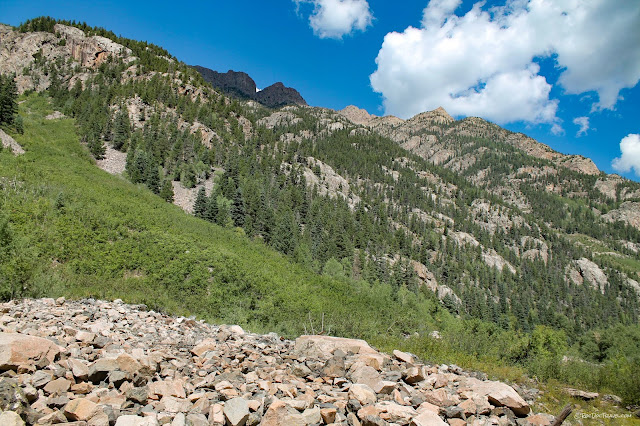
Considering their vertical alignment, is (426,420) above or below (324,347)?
above

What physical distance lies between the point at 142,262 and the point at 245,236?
89.1ft

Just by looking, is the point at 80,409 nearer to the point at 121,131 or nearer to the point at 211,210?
the point at 211,210

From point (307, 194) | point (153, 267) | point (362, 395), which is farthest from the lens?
point (307, 194)

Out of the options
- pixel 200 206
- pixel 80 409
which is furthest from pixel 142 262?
pixel 200 206

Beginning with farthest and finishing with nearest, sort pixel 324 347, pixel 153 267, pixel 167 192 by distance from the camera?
pixel 167 192
pixel 153 267
pixel 324 347

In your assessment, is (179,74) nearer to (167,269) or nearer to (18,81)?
(18,81)

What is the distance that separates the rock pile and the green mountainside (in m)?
6.61

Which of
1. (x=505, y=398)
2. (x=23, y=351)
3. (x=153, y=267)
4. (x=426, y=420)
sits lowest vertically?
(x=153, y=267)

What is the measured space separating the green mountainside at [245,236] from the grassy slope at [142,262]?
0.16m

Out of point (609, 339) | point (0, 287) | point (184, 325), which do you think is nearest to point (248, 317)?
point (184, 325)

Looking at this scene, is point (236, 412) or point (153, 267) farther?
point (153, 267)

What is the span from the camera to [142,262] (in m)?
22.4

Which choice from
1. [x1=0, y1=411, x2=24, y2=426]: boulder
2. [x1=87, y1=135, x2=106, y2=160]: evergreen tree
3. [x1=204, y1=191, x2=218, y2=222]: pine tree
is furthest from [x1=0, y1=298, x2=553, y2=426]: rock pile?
[x1=87, y1=135, x2=106, y2=160]: evergreen tree

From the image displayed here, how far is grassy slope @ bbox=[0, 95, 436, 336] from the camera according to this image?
1789cm
